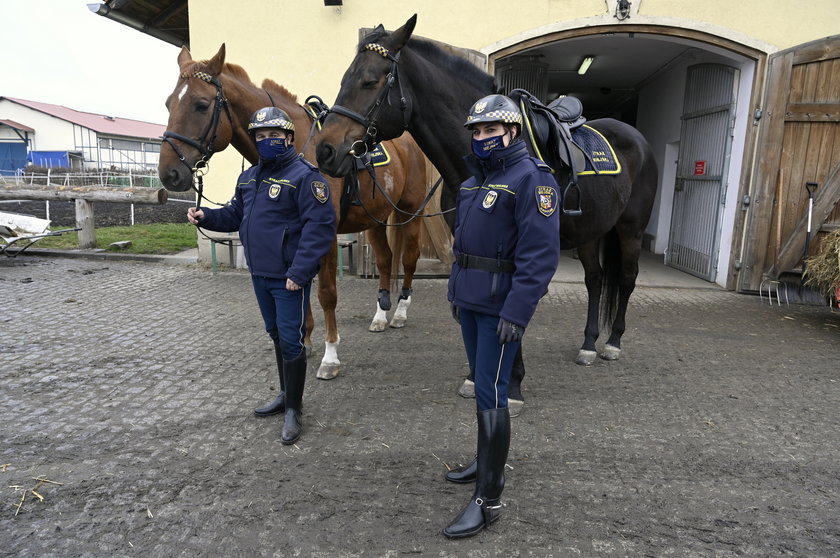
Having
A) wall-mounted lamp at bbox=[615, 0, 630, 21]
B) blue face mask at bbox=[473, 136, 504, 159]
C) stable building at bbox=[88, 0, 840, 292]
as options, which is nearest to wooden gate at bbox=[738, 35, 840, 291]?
stable building at bbox=[88, 0, 840, 292]

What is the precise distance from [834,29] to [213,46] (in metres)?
8.30

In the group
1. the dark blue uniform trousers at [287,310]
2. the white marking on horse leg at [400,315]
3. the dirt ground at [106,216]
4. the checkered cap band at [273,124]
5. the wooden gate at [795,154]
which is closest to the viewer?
the checkered cap band at [273,124]

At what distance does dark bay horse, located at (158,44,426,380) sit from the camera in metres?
3.59

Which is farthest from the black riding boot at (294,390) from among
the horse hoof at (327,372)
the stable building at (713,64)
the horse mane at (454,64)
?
the stable building at (713,64)

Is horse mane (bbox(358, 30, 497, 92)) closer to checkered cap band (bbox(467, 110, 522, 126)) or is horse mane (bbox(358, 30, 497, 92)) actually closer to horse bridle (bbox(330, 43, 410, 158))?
horse bridle (bbox(330, 43, 410, 158))

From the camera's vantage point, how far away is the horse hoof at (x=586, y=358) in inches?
178

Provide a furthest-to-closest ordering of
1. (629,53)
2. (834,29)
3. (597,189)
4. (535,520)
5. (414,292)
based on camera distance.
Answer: (629,53)
(414,292)
(834,29)
(597,189)
(535,520)

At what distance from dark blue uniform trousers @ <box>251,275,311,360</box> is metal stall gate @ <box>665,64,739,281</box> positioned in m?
6.86

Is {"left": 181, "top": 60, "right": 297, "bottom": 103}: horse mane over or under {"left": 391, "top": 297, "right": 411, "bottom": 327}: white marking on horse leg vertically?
over

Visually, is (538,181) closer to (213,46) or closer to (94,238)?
(213,46)

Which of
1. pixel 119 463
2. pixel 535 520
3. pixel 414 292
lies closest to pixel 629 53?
pixel 414 292

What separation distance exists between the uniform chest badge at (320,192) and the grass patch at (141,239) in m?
7.47

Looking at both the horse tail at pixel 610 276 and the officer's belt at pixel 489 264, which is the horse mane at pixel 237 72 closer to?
the officer's belt at pixel 489 264

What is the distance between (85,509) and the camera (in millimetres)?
2443
